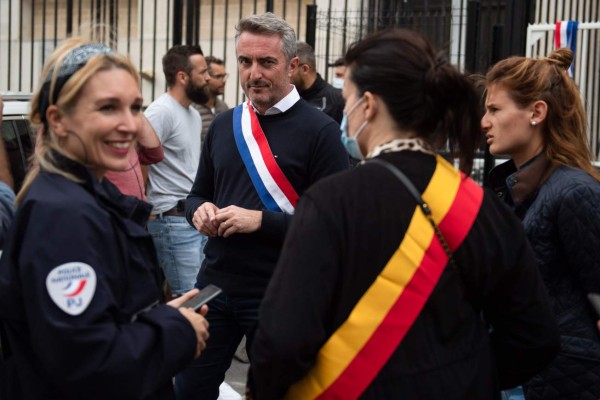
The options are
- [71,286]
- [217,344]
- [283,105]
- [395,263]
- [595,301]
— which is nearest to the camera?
[71,286]

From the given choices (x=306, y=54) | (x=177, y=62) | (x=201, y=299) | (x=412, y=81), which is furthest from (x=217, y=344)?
(x=306, y=54)

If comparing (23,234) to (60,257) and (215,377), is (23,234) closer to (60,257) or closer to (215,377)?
(60,257)

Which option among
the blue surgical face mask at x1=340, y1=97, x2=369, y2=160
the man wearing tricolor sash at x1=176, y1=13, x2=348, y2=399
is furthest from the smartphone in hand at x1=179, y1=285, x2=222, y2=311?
the man wearing tricolor sash at x1=176, y1=13, x2=348, y2=399

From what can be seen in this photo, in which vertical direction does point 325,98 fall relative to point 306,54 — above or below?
below

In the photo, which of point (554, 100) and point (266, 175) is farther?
point (266, 175)

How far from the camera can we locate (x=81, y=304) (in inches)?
88.3

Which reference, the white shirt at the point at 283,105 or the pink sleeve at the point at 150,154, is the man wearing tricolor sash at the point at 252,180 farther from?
the pink sleeve at the point at 150,154

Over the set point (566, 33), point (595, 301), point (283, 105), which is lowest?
point (595, 301)

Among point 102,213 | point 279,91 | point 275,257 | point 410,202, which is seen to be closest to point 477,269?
point 410,202

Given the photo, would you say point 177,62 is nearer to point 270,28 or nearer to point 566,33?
point 566,33

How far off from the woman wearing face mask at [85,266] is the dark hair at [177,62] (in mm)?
4502

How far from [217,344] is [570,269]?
1.47 meters

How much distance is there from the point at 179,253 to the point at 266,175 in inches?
94.9

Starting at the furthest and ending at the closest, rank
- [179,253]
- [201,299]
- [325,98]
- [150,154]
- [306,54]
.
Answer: [325,98] → [306,54] → [179,253] → [150,154] → [201,299]
